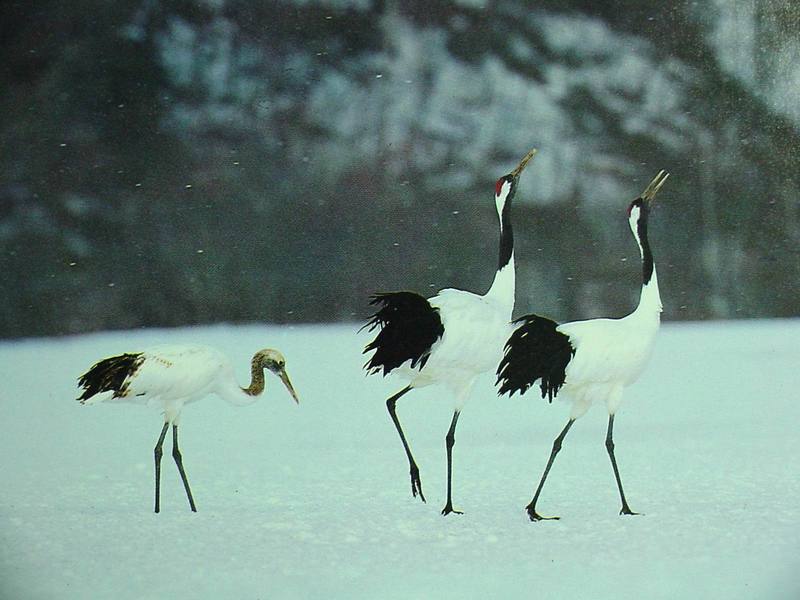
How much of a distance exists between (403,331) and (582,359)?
0.41 meters

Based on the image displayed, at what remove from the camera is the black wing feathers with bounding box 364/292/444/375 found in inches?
94.3

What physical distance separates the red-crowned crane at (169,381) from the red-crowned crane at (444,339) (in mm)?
320

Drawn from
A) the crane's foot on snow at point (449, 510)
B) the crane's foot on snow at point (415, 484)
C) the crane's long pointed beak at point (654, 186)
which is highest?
the crane's long pointed beak at point (654, 186)

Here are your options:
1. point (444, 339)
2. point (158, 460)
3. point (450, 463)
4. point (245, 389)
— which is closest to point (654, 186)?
point (444, 339)

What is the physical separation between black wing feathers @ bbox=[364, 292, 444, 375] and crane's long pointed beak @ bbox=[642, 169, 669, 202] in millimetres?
597

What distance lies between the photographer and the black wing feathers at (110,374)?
2.40 metres

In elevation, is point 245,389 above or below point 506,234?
below

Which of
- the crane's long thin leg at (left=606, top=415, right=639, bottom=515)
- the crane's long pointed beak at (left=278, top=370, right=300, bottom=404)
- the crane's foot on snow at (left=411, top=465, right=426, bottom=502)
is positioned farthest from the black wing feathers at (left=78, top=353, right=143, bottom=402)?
the crane's long thin leg at (left=606, top=415, right=639, bottom=515)

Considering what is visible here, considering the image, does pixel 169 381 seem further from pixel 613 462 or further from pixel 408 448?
pixel 613 462

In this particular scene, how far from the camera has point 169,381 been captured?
7.84 ft

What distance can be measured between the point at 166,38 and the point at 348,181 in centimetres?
56

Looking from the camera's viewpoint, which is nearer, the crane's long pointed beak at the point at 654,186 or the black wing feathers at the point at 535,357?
the black wing feathers at the point at 535,357

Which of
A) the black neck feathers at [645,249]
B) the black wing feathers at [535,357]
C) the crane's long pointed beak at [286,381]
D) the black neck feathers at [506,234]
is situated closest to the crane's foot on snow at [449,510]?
the black wing feathers at [535,357]

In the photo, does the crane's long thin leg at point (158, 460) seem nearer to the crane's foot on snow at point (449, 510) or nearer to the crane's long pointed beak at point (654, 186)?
the crane's foot on snow at point (449, 510)
